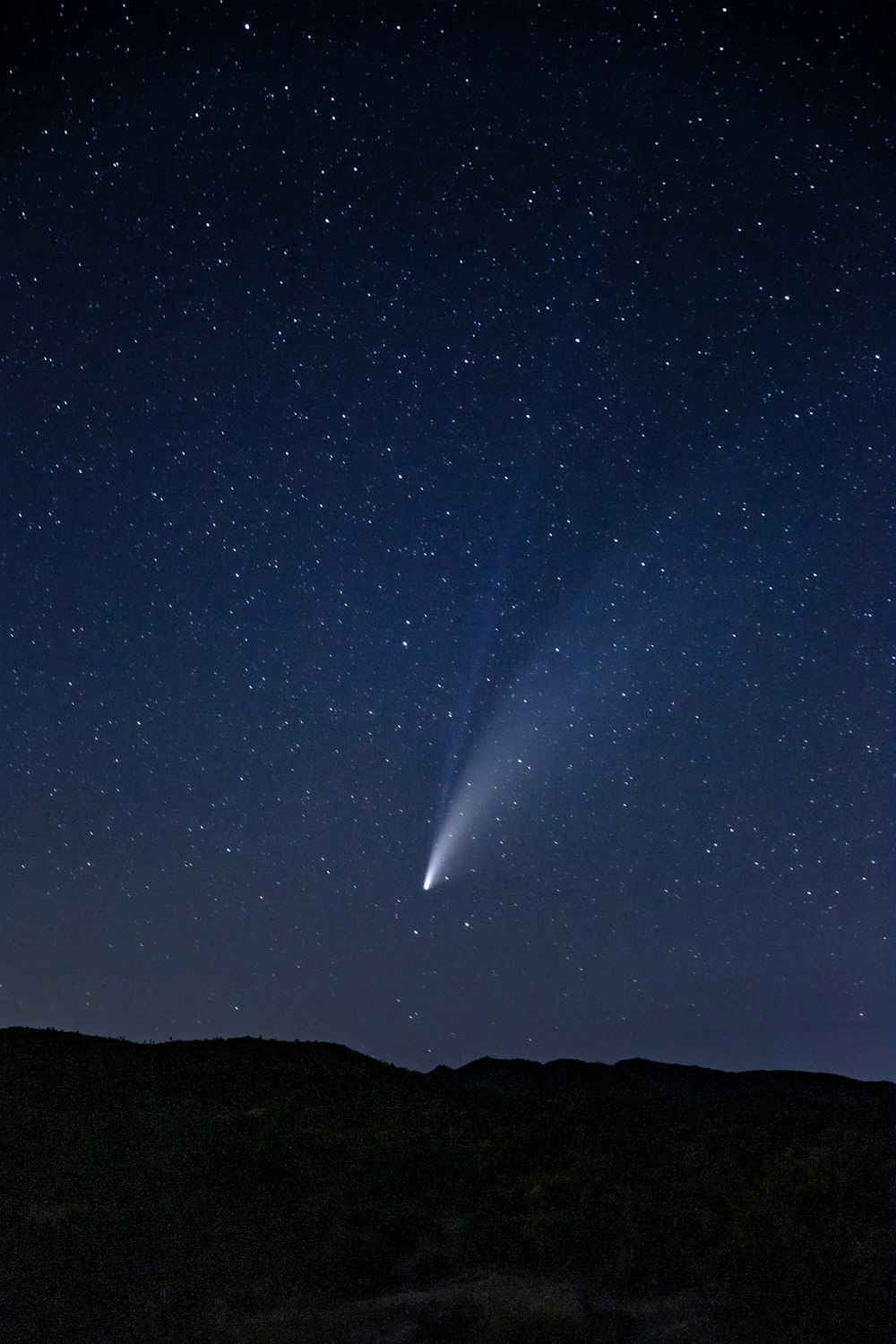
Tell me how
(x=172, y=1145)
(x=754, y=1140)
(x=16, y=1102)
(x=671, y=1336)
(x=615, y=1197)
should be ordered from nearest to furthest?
(x=671, y=1336) < (x=615, y=1197) < (x=754, y=1140) < (x=172, y=1145) < (x=16, y=1102)

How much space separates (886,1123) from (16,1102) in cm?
2149

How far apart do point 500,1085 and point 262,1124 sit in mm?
8312

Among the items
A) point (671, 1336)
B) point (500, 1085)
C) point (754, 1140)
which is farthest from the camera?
point (500, 1085)

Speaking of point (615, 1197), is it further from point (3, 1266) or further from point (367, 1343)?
point (3, 1266)

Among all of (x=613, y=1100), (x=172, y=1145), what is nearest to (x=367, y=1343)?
(x=172, y=1145)

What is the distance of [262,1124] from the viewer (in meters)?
25.5

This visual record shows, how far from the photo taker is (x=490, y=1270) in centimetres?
1852

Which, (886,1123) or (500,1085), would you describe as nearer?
(886,1123)

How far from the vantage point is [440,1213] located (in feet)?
68.4

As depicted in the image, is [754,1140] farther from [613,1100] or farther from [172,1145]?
[172,1145]

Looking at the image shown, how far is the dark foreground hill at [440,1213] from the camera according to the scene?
17156mm

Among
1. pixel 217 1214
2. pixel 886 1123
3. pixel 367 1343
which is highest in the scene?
pixel 886 1123

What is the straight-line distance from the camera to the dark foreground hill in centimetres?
1716

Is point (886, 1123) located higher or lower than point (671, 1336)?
higher
